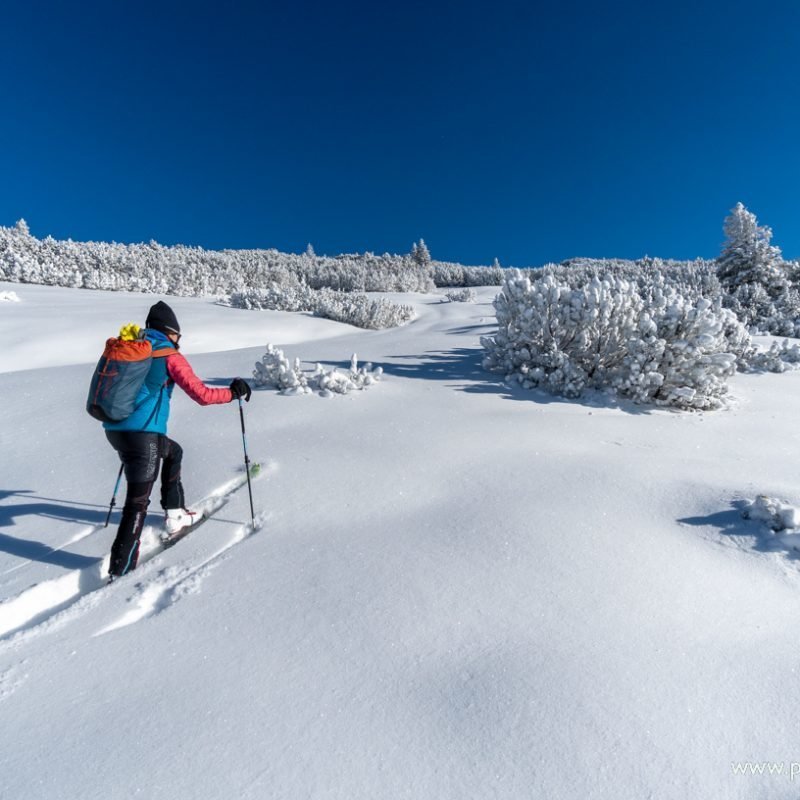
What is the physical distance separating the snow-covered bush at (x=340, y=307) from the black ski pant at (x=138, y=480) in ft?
34.9

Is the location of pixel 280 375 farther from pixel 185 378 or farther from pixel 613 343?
pixel 613 343

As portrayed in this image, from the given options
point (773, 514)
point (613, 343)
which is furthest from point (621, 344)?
point (773, 514)

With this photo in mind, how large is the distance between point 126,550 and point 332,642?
59.5 inches

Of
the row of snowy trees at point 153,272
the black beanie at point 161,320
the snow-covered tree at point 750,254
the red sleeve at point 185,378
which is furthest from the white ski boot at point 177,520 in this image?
the snow-covered tree at point 750,254

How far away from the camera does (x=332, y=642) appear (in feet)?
6.36

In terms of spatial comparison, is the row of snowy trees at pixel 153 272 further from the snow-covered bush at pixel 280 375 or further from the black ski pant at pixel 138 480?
the black ski pant at pixel 138 480

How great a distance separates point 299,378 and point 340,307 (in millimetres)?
8564

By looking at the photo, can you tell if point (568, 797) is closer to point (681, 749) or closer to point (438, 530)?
point (681, 749)

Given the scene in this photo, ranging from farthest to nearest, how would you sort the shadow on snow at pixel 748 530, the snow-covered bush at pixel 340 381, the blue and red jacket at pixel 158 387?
1. the snow-covered bush at pixel 340 381
2. the blue and red jacket at pixel 158 387
3. the shadow on snow at pixel 748 530

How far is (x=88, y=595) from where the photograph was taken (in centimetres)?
239

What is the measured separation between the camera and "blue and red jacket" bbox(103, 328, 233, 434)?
291 cm

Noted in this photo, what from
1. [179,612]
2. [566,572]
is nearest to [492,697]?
[566,572]

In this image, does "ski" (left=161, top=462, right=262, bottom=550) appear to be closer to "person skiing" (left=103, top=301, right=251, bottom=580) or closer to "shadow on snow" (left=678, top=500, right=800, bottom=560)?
"person skiing" (left=103, top=301, right=251, bottom=580)

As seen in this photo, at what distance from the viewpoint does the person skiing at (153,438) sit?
2.79 meters
